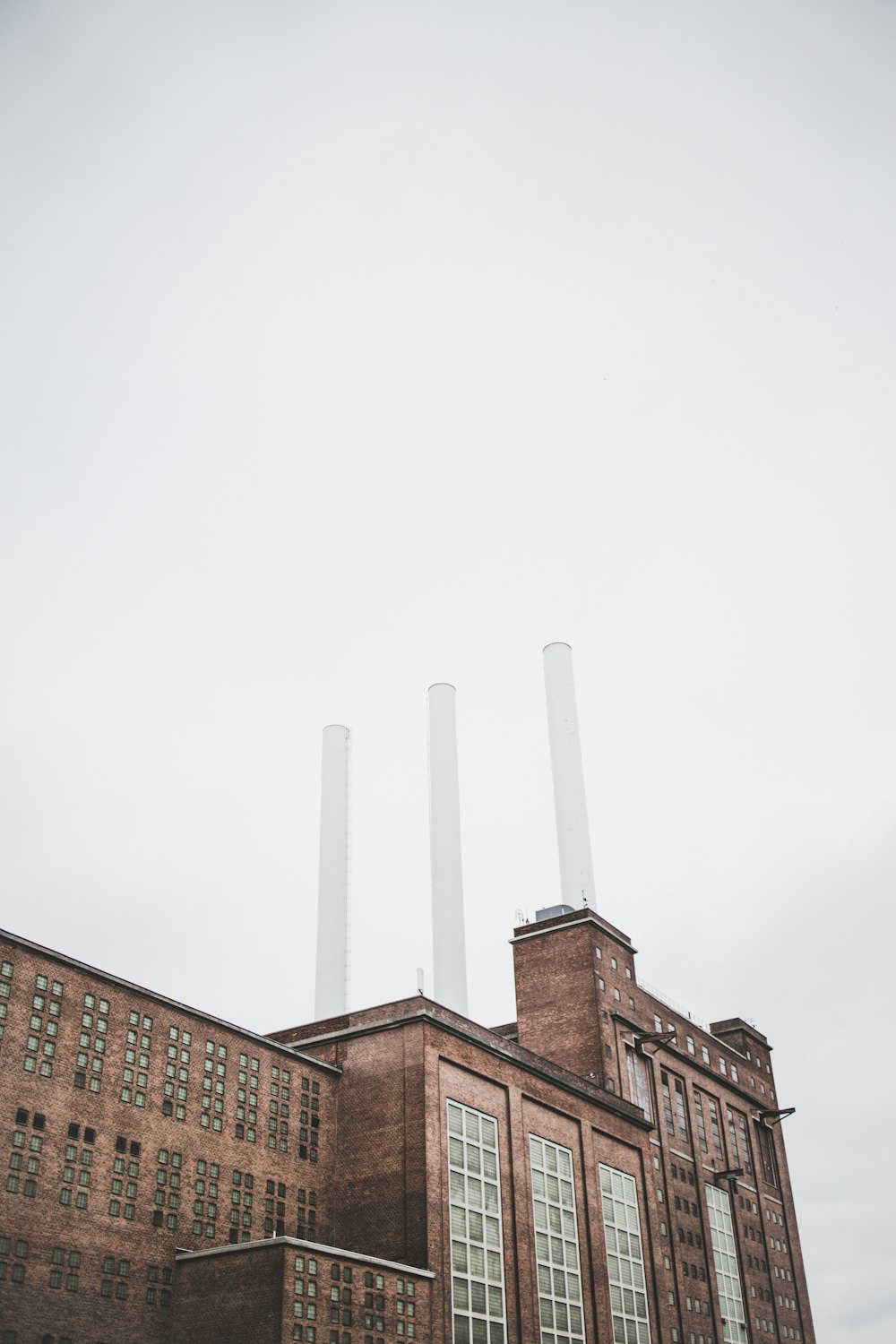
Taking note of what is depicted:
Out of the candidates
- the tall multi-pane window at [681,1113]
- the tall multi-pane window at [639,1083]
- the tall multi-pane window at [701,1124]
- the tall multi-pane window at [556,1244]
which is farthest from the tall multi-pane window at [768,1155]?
the tall multi-pane window at [556,1244]

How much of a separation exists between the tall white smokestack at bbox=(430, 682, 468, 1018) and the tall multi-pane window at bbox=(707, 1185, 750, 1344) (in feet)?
61.6

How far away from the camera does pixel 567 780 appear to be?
7681cm

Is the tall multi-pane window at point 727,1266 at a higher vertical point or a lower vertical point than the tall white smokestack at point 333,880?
lower

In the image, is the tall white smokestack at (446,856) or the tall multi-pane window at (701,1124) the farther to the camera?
the tall white smokestack at (446,856)

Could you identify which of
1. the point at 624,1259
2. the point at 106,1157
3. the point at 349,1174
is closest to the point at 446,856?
the point at 624,1259

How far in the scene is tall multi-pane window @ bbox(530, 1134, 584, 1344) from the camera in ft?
158

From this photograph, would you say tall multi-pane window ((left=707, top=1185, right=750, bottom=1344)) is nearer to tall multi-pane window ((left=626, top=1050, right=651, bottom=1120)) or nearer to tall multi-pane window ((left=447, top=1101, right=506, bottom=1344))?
tall multi-pane window ((left=626, top=1050, right=651, bottom=1120))

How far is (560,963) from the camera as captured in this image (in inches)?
2623

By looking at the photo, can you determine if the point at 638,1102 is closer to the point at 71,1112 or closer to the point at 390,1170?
the point at 390,1170

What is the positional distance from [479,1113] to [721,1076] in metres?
32.8

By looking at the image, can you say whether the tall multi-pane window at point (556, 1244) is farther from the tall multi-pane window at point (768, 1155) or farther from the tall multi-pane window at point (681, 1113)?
the tall multi-pane window at point (768, 1155)

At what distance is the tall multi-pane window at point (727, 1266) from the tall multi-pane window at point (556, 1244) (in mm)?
20588

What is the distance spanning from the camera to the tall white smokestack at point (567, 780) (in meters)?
74.1

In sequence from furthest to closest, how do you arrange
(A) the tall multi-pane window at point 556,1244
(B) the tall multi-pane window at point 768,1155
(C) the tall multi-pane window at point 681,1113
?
(B) the tall multi-pane window at point 768,1155
(C) the tall multi-pane window at point 681,1113
(A) the tall multi-pane window at point 556,1244
